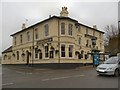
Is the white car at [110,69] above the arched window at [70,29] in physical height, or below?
below

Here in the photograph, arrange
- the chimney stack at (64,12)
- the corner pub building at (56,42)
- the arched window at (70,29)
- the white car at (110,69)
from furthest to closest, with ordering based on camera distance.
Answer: the chimney stack at (64,12) → the arched window at (70,29) → the corner pub building at (56,42) → the white car at (110,69)

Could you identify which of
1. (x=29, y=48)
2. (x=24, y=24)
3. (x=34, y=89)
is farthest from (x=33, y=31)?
(x=34, y=89)

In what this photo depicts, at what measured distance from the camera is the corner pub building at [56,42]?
3466 cm

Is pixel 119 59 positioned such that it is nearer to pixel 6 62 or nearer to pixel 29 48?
pixel 29 48

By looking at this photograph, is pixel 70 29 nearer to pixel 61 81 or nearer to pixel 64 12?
pixel 64 12

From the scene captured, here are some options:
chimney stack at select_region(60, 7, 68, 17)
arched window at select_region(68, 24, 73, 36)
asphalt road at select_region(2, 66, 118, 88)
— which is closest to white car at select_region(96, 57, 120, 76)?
asphalt road at select_region(2, 66, 118, 88)

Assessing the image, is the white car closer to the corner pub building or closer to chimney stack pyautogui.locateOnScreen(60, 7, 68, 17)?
the corner pub building

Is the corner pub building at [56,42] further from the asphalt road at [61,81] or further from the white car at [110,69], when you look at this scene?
the white car at [110,69]

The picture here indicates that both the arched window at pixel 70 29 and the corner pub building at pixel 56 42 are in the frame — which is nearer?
the corner pub building at pixel 56 42

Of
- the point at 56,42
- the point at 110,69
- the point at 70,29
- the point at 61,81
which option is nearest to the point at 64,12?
the point at 70,29

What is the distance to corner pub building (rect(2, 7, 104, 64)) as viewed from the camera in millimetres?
34656

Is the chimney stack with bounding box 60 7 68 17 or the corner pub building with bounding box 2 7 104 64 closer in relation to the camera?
the corner pub building with bounding box 2 7 104 64

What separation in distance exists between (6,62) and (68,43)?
25837 millimetres

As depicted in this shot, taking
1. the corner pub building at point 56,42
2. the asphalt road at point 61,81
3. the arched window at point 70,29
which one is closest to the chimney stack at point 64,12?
the corner pub building at point 56,42
